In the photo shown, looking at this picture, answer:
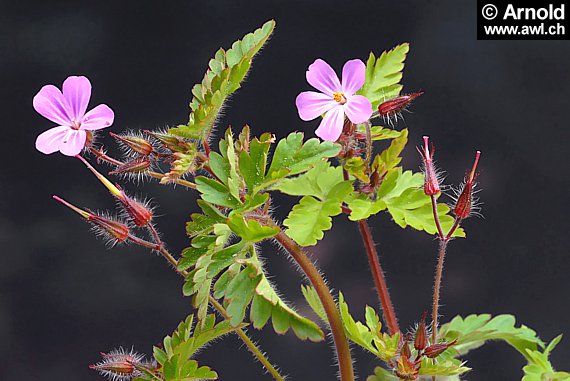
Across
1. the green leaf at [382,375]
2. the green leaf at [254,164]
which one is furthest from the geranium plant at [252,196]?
the green leaf at [382,375]

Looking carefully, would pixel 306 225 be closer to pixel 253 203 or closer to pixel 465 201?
pixel 253 203

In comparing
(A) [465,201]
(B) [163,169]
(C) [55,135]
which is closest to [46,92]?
(C) [55,135]

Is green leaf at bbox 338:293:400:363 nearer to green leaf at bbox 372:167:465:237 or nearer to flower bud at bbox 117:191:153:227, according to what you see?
green leaf at bbox 372:167:465:237

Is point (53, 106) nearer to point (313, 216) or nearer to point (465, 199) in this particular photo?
point (313, 216)

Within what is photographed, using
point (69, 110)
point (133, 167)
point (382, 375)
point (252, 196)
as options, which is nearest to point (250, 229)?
point (252, 196)

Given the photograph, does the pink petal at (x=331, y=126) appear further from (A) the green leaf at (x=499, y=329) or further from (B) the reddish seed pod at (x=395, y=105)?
(A) the green leaf at (x=499, y=329)

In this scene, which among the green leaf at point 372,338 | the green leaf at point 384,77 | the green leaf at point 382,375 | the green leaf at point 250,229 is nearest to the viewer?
the green leaf at point 250,229

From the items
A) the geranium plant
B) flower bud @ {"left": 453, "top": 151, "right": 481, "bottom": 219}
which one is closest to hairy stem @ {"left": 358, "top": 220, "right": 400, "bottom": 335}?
the geranium plant
